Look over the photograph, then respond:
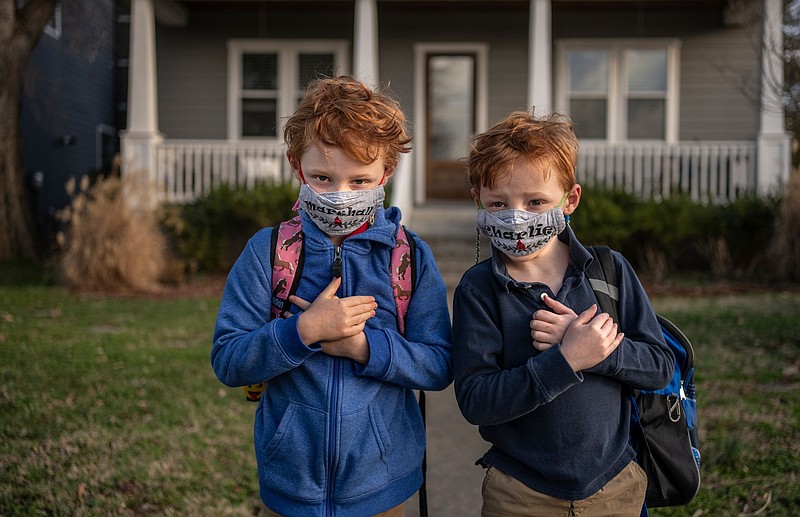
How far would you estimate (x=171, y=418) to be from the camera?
4461mm

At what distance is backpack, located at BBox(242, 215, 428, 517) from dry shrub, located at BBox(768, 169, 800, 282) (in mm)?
9136

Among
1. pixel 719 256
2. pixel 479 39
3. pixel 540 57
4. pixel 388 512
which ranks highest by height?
pixel 479 39

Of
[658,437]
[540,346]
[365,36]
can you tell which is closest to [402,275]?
[540,346]

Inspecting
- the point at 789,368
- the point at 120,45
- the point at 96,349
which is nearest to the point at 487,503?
the point at 789,368

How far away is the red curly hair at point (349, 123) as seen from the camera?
189 centimetres

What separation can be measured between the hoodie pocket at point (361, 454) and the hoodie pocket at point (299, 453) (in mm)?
55

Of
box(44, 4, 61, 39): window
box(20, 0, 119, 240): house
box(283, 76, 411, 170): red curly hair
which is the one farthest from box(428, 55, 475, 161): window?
box(283, 76, 411, 170): red curly hair

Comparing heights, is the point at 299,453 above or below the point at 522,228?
below

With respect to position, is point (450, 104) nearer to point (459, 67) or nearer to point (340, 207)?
point (459, 67)

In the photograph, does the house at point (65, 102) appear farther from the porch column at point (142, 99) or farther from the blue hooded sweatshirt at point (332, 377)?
the blue hooded sweatshirt at point (332, 377)

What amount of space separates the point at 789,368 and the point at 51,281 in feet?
29.1

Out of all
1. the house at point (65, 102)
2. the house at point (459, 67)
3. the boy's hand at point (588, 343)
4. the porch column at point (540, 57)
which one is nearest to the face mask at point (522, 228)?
the boy's hand at point (588, 343)

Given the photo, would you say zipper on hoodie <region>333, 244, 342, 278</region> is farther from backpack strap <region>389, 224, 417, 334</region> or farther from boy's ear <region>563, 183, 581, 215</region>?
boy's ear <region>563, 183, 581, 215</region>

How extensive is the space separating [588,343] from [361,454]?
0.66 meters
